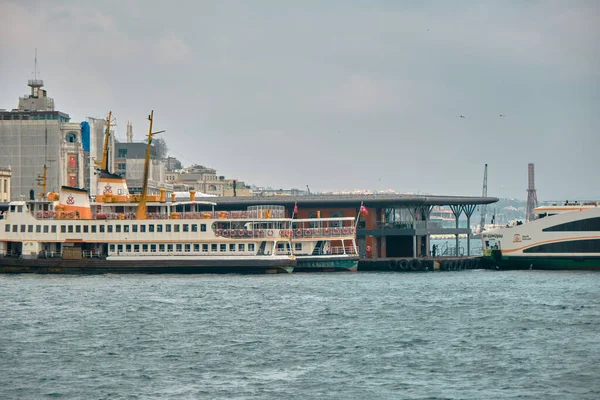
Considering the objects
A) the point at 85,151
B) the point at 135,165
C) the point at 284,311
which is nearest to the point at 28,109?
the point at 85,151

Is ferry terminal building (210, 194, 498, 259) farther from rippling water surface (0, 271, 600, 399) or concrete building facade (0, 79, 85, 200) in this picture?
concrete building facade (0, 79, 85, 200)

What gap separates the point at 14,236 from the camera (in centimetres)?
8631

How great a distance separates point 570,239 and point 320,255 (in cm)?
2198

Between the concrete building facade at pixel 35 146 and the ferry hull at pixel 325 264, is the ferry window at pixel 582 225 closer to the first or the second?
the ferry hull at pixel 325 264

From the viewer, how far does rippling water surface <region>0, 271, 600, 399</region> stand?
35.4 metres

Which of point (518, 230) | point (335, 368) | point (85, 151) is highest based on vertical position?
point (85, 151)

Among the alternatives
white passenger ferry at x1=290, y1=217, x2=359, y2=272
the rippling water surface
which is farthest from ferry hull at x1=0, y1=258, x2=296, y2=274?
the rippling water surface

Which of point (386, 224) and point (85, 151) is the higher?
point (85, 151)

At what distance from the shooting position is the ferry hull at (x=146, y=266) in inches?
3248

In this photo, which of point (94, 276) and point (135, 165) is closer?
point (94, 276)

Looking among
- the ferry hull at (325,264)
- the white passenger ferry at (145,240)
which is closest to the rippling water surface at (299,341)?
the white passenger ferry at (145,240)

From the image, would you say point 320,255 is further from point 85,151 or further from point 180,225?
point 85,151

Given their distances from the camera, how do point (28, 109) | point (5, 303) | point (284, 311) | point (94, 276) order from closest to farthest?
point (284, 311) < point (5, 303) < point (94, 276) < point (28, 109)

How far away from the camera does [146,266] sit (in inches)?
3265
